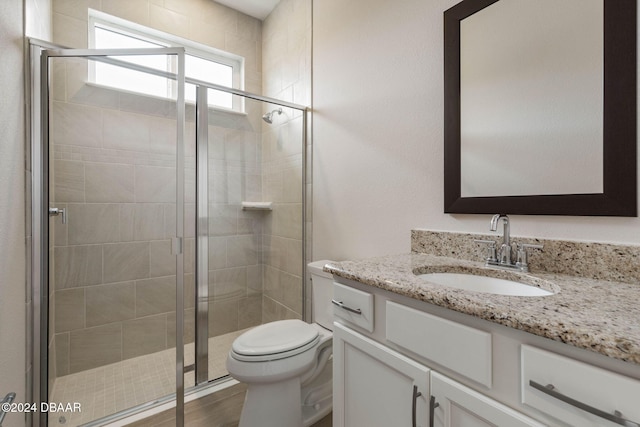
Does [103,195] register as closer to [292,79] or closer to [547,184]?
[292,79]

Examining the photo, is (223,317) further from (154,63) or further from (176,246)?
(154,63)

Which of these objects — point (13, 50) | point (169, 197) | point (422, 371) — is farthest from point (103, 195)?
point (422, 371)

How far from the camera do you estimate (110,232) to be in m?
1.44

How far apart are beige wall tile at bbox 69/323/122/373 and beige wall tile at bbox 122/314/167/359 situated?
30 mm

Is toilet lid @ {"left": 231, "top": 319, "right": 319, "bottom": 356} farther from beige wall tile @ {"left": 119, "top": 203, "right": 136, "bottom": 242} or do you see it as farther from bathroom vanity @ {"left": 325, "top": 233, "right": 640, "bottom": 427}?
beige wall tile @ {"left": 119, "top": 203, "right": 136, "bottom": 242}

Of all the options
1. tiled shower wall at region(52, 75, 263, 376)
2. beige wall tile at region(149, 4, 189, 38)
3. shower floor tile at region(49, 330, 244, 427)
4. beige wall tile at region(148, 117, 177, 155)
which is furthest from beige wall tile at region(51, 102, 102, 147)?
beige wall tile at region(149, 4, 189, 38)

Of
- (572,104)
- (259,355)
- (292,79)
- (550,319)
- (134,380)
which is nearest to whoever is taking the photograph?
(550,319)

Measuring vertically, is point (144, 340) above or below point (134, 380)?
above

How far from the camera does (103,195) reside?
1.42 m

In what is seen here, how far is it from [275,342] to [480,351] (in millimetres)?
982

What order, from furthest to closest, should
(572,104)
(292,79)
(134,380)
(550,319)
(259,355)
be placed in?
1. (292,79)
2. (134,380)
3. (259,355)
4. (572,104)
5. (550,319)

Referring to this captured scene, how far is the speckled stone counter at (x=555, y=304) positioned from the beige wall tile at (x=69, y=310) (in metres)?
1.31

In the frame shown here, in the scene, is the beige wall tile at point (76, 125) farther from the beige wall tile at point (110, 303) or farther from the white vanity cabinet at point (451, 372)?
the white vanity cabinet at point (451, 372)

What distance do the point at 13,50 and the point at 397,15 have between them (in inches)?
66.0
